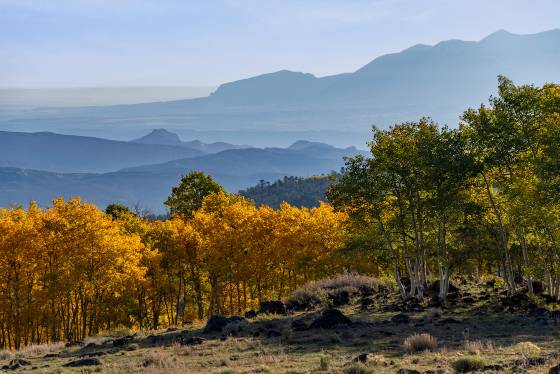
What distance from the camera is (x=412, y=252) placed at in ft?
179

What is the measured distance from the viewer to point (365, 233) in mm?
47750

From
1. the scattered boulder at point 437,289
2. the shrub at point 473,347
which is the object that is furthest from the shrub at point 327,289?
the shrub at point 473,347

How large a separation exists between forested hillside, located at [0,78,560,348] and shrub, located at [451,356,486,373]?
19498mm

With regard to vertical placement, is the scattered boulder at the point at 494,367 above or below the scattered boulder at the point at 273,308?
above

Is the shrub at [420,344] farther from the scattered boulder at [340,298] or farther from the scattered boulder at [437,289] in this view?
the scattered boulder at [437,289]

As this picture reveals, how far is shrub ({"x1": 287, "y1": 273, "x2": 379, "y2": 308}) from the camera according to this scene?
49159 millimetres

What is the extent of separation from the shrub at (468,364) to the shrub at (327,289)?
26.2 metres

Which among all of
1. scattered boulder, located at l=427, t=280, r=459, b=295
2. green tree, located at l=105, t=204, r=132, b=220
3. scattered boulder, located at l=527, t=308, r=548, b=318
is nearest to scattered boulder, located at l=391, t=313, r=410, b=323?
scattered boulder, located at l=527, t=308, r=548, b=318

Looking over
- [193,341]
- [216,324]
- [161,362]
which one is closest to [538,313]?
[216,324]

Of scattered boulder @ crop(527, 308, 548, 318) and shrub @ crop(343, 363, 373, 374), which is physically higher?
shrub @ crop(343, 363, 373, 374)

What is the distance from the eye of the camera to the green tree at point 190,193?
8662 centimetres

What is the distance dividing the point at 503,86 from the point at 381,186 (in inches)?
449

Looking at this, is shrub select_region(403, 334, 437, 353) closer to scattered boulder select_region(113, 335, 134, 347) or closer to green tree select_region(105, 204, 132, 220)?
scattered boulder select_region(113, 335, 134, 347)

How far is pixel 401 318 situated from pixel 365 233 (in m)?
11.5
